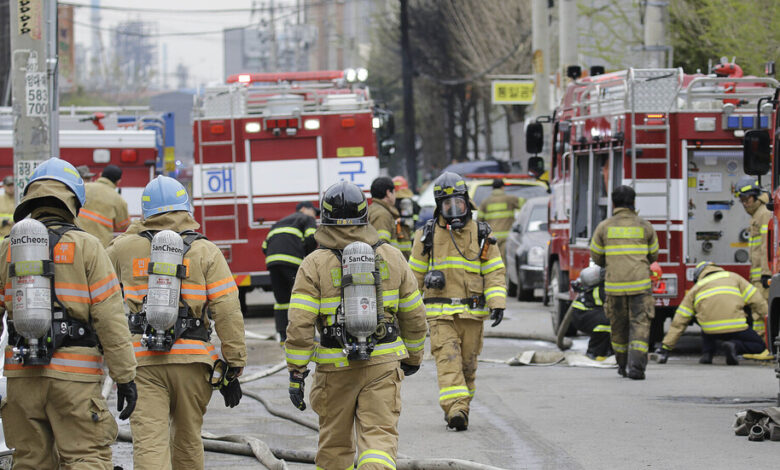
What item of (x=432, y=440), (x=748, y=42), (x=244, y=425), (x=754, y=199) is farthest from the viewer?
(x=748, y=42)

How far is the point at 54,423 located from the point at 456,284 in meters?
4.13

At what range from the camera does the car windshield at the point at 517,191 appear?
23.7 m

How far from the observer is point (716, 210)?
1364 cm

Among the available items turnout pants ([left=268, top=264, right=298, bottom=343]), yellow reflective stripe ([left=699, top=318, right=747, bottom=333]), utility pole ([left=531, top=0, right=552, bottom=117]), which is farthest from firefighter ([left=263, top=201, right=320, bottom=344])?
utility pole ([left=531, top=0, right=552, bottom=117])

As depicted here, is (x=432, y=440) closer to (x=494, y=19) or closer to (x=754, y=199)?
(x=754, y=199)

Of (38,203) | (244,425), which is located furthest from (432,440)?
(38,203)

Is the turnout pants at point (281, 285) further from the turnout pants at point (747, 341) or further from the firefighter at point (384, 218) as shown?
the turnout pants at point (747, 341)

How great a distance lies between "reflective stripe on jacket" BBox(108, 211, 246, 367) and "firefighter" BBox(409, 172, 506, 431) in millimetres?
2966

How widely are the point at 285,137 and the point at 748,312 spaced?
6847mm

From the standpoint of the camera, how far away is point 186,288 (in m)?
6.48

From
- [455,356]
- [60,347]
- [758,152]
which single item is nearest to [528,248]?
[758,152]

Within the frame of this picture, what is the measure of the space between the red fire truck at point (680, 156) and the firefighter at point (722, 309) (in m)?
0.65

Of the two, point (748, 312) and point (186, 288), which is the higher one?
point (186, 288)

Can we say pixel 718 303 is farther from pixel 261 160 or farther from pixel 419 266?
pixel 261 160
